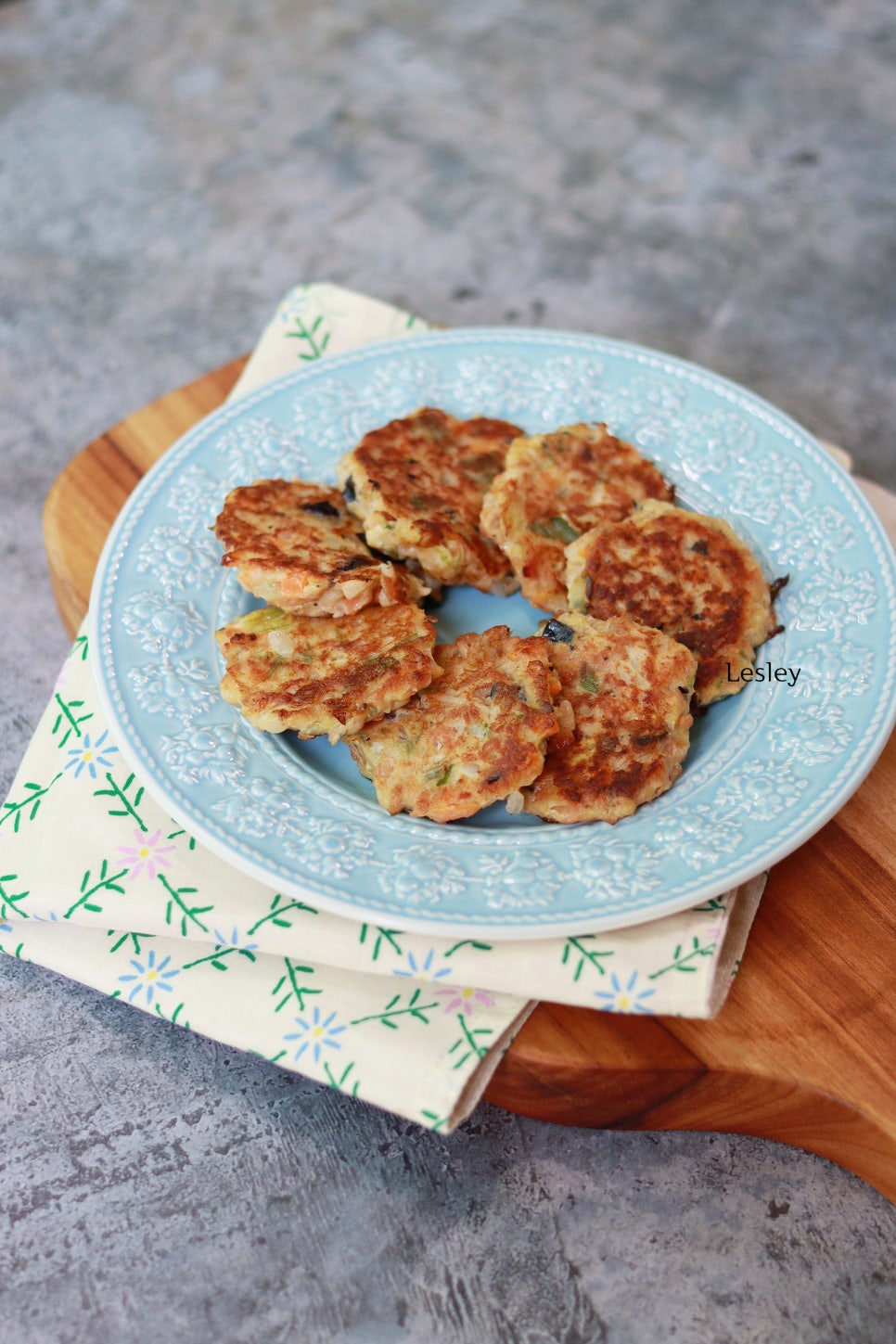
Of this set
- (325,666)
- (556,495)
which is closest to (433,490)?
(556,495)

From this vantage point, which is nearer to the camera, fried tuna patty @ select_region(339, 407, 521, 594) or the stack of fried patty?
the stack of fried patty

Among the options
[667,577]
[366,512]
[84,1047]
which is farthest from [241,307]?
[84,1047]

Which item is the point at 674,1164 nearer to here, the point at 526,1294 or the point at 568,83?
the point at 526,1294

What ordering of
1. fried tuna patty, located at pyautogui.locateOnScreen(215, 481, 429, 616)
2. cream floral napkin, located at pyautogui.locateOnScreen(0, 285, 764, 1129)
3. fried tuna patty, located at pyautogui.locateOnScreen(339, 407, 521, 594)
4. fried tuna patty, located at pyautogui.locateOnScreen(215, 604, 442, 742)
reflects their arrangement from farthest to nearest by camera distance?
fried tuna patty, located at pyautogui.locateOnScreen(339, 407, 521, 594), fried tuna patty, located at pyautogui.locateOnScreen(215, 481, 429, 616), fried tuna patty, located at pyautogui.locateOnScreen(215, 604, 442, 742), cream floral napkin, located at pyautogui.locateOnScreen(0, 285, 764, 1129)

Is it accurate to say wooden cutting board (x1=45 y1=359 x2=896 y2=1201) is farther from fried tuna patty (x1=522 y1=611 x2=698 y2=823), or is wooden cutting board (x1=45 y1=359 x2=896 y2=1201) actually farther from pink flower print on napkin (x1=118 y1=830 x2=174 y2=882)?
pink flower print on napkin (x1=118 y1=830 x2=174 y2=882)

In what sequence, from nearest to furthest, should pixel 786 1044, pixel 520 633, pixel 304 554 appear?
pixel 786 1044
pixel 304 554
pixel 520 633

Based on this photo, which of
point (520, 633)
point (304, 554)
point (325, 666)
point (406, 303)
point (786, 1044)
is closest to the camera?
point (786, 1044)

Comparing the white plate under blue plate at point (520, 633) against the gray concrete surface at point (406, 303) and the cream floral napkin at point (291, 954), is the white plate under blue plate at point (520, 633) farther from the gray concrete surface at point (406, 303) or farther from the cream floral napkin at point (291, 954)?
the gray concrete surface at point (406, 303)

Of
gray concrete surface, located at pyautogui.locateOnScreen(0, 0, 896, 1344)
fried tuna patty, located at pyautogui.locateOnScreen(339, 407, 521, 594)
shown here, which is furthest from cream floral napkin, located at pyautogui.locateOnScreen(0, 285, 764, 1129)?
fried tuna patty, located at pyautogui.locateOnScreen(339, 407, 521, 594)

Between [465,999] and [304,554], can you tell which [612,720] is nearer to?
[465,999]
